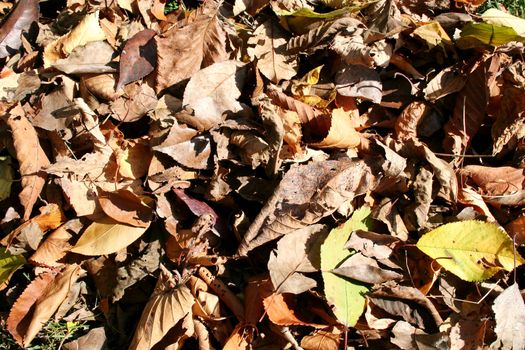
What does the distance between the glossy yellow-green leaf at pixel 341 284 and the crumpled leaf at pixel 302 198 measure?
0.10 metres

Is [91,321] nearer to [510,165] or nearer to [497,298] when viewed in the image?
[497,298]

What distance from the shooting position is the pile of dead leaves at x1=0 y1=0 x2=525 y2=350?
79.2 inches

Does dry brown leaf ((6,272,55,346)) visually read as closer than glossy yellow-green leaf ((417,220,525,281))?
No

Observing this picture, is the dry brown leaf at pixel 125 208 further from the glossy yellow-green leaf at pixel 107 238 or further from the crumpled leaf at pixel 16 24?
the crumpled leaf at pixel 16 24

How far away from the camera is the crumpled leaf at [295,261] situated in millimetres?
1956

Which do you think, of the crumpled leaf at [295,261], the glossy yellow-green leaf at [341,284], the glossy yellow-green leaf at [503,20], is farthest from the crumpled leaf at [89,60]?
the glossy yellow-green leaf at [503,20]

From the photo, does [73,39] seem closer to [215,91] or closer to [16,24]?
[16,24]

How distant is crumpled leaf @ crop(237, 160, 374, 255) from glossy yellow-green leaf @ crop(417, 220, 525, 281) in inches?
12.5

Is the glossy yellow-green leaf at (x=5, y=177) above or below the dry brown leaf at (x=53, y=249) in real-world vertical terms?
above

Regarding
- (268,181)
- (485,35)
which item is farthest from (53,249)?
(485,35)

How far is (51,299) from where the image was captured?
2141mm

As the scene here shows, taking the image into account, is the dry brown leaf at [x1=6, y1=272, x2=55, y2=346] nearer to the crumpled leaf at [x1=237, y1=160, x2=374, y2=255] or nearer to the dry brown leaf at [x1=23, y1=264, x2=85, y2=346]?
the dry brown leaf at [x1=23, y1=264, x2=85, y2=346]

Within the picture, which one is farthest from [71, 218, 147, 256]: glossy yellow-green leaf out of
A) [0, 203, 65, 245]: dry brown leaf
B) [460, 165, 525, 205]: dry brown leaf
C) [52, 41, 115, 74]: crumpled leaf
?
[460, 165, 525, 205]: dry brown leaf

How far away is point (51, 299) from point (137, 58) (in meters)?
0.98
